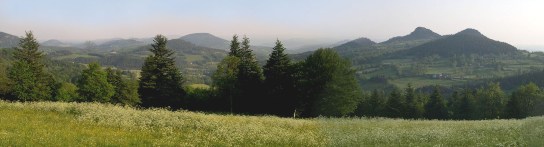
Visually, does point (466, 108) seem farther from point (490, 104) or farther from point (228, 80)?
point (228, 80)

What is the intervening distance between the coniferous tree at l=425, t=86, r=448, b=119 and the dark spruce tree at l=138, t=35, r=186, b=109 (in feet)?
191

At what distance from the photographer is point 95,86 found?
85.1m

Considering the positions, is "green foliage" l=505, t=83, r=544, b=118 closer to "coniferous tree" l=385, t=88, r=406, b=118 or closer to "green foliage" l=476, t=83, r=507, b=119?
"green foliage" l=476, t=83, r=507, b=119

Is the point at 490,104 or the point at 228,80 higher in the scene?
the point at 228,80

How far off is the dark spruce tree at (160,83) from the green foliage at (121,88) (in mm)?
13642

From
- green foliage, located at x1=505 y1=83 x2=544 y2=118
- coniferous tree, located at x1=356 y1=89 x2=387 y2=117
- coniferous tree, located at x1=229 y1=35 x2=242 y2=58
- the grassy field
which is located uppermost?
coniferous tree, located at x1=229 y1=35 x2=242 y2=58

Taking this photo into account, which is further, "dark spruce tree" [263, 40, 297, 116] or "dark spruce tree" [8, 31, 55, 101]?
"dark spruce tree" [8, 31, 55, 101]

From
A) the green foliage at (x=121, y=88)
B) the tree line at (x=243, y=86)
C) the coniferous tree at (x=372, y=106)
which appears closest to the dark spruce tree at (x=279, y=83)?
the tree line at (x=243, y=86)

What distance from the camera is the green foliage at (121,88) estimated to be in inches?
3340

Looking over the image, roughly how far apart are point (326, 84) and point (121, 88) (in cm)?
4519

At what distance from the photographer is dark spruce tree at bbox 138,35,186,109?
231 ft

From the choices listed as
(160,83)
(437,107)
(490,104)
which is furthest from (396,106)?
(160,83)

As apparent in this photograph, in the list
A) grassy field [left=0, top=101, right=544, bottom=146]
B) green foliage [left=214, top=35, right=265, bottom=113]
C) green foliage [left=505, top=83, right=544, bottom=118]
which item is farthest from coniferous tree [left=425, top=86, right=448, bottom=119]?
grassy field [left=0, top=101, right=544, bottom=146]

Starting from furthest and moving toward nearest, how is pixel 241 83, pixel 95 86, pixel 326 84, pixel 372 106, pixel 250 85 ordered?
pixel 372 106 → pixel 95 86 → pixel 241 83 → pixel 250 85 → pixel 326 84
